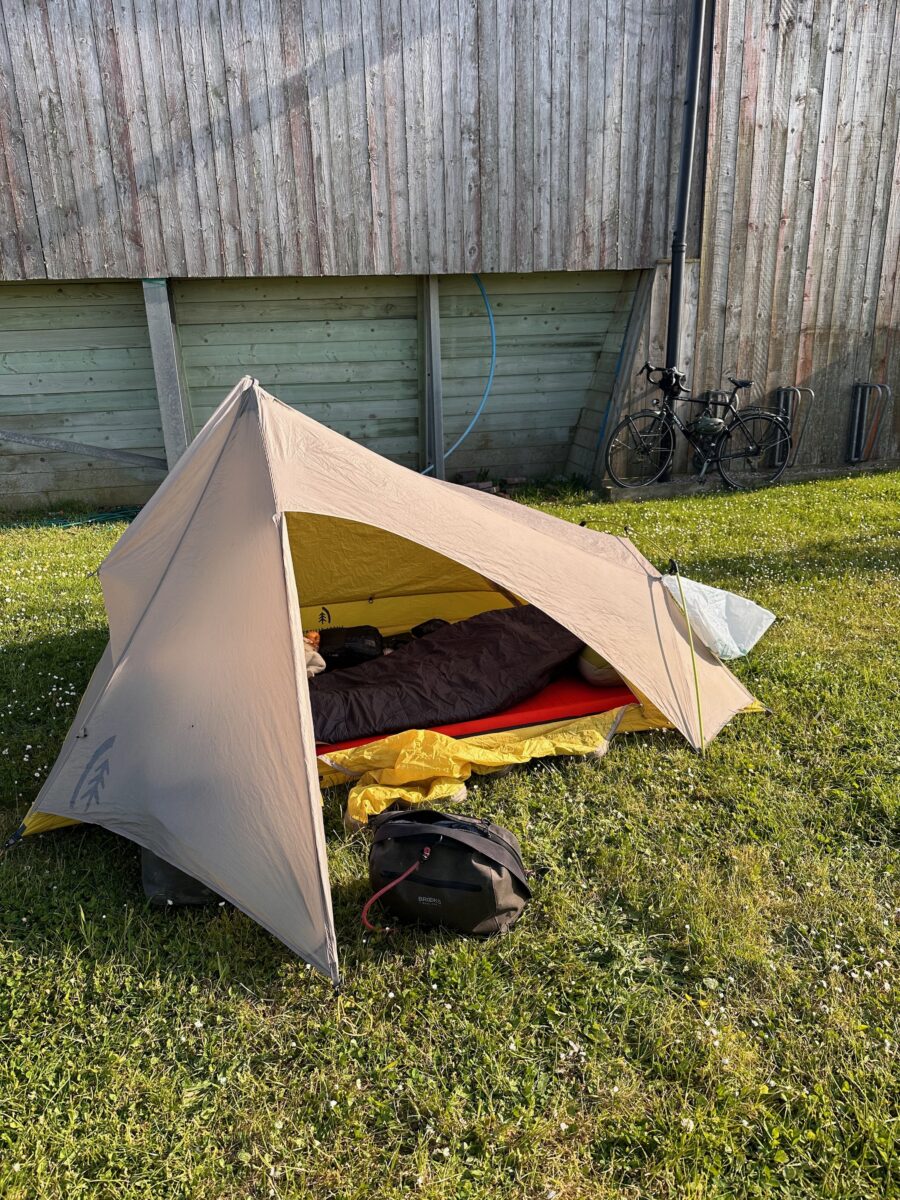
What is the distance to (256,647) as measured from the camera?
2828mm

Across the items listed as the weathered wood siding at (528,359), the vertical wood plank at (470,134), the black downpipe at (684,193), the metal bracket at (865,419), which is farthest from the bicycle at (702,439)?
the vertical wood plank at (470,134)

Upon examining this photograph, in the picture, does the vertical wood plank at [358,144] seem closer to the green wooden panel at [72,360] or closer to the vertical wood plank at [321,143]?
the vertical wood plank at [321,143]

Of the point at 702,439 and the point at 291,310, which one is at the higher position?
the point at 291,310

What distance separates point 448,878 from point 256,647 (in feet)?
3.06

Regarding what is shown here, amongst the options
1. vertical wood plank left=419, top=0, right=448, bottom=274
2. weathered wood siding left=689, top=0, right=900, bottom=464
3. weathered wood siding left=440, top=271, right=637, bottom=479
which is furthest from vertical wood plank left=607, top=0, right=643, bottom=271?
vertical wood plank left=419, top=0, right=448, bottom=274

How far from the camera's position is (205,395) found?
7.59 meters

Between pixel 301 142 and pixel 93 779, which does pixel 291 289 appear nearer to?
pixel 301 142

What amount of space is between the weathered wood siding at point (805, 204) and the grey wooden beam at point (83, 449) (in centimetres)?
492

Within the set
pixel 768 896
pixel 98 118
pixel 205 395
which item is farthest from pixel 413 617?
pixel 98 118

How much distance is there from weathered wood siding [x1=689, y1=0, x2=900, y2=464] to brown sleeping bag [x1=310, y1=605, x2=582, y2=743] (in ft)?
16.3

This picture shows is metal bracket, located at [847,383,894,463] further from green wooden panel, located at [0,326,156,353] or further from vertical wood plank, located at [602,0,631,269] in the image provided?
green wooden panel, located at [0,326,156,353]

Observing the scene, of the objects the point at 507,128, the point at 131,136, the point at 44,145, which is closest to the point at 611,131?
the point at 507,128

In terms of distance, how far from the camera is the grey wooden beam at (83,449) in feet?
24.0

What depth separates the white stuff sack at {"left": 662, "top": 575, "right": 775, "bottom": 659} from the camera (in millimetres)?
4102
